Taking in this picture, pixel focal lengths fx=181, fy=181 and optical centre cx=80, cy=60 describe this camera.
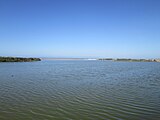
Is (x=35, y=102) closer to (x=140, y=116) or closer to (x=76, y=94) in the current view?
(x=76, y=94)

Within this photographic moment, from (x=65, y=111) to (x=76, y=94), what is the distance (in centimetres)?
374

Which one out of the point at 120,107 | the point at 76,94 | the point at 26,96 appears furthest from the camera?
the point at 76,94

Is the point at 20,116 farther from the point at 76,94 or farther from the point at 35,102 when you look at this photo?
the point at 76,94

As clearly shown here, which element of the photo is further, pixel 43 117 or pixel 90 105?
pixel 90 105

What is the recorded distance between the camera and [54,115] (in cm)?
786

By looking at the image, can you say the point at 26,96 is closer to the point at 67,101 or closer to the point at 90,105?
the point at 67,101

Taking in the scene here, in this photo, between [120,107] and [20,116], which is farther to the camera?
[120,107]

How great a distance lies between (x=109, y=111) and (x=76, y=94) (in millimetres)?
4047

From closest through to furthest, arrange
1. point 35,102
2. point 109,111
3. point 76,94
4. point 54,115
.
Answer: point 54,115 < point 109,111 < point 35,102 < point 76,94

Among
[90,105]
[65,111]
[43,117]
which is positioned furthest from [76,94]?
[43,117]

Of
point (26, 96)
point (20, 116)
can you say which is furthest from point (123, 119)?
point (26, 96)

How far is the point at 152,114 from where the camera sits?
8055 millimetres

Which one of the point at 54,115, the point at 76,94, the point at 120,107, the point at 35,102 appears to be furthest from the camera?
the point at 76,94

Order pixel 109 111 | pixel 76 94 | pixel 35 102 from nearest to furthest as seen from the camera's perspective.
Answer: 1. pixel 109 111
2. pixel 35 102
3. pixel 76 94
